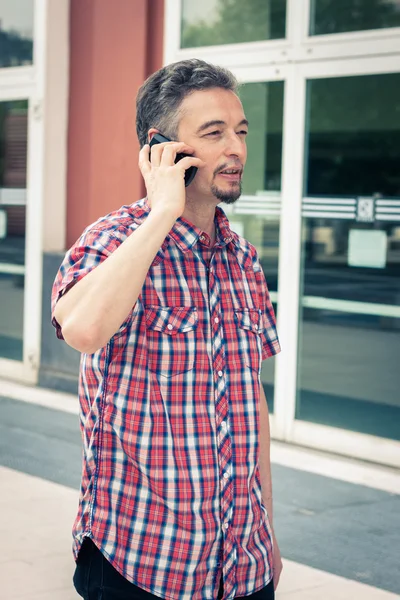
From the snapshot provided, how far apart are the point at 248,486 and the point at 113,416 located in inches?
14.3

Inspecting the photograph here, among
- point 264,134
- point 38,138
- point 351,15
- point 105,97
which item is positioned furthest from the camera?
point 38,138

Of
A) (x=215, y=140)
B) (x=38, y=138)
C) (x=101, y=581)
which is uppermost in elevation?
(x=38, y=138)

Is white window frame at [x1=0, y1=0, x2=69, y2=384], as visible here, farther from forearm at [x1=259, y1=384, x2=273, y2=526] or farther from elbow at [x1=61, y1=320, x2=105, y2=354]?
elbow at [x1=61, y1=320, x2=105, y2=354]

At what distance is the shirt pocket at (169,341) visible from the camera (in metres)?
2.27

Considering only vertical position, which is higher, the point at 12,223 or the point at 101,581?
the point at 12,223

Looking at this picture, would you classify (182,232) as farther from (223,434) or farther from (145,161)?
(223,434)

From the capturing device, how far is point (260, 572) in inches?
92.7

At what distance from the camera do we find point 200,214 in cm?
250

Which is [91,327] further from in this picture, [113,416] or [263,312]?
[263,312]

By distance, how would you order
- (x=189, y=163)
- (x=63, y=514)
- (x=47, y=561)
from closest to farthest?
1. (x=189, y=163)
2. (x=47, y=561)
3. (x=63, y=514)

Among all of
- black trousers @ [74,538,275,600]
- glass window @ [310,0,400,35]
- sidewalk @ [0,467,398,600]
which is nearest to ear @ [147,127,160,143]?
black trousers @ [74,538,275,600]

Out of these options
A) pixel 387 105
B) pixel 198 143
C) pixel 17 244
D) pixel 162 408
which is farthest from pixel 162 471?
pixel 17 244

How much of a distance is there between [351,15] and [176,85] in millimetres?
4735

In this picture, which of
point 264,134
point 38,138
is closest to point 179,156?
point 264,134
